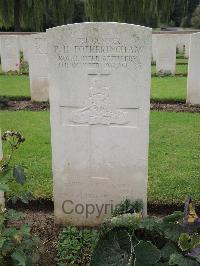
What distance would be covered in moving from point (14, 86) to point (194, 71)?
16.0ft

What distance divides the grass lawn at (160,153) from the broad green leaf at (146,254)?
143cm

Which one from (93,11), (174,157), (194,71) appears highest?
(93,11)

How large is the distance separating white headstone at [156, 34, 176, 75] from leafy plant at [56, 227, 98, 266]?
9377mm

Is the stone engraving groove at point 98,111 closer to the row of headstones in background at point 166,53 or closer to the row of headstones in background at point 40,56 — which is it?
the row of headstones in background at point 40,56

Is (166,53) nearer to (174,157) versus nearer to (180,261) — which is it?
(174,157)

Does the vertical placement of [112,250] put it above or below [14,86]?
below

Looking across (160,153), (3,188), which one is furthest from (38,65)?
(3,188)

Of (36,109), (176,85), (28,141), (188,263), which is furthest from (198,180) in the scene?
(176,85)

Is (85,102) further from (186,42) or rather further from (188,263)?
(186,42)

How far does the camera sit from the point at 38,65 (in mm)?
8320

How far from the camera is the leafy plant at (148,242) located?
2.52 m

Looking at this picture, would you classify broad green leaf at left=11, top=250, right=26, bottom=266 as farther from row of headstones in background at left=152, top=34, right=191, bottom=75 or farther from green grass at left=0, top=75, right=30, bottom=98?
row of headstones in background at left=152, top=34, right=191, bottom=75

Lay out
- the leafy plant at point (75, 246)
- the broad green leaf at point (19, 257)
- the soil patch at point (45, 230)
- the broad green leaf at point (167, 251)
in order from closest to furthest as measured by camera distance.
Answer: the broad green leaf at point (19, 257)
the broad green leaf at point (167, 251)
the leafy plant at point (75, 246)
the soil patch at point (45, 230)

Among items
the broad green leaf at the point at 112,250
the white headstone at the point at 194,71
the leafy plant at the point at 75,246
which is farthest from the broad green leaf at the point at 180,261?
the white headstone at the point at 194,71
